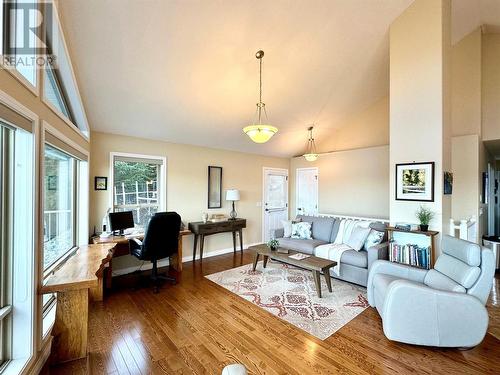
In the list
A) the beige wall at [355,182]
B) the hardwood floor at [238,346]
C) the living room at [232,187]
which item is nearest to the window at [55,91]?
the living room at [232,187]

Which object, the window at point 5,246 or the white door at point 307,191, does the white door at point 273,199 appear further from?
the window at point 5,246

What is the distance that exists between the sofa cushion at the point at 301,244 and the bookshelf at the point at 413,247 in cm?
126

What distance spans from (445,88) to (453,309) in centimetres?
259

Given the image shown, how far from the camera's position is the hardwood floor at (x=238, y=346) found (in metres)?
1.89

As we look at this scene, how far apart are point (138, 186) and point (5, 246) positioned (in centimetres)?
265

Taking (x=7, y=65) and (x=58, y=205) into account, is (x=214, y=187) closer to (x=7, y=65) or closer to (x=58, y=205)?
(x=58, y=205)

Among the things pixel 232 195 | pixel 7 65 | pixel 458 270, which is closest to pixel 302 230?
pixel 232 195

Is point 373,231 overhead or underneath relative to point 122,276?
overhead

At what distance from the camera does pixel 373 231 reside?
372 centimetres

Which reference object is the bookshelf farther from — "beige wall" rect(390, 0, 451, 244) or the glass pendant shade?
the glass pendant shade

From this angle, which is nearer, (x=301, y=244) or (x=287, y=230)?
(x=301, y=244)

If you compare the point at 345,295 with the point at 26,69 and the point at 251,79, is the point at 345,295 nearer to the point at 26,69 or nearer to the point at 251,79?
the point at 251,79

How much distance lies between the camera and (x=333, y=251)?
378 centimetres

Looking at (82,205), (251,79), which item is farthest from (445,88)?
(82,205)
